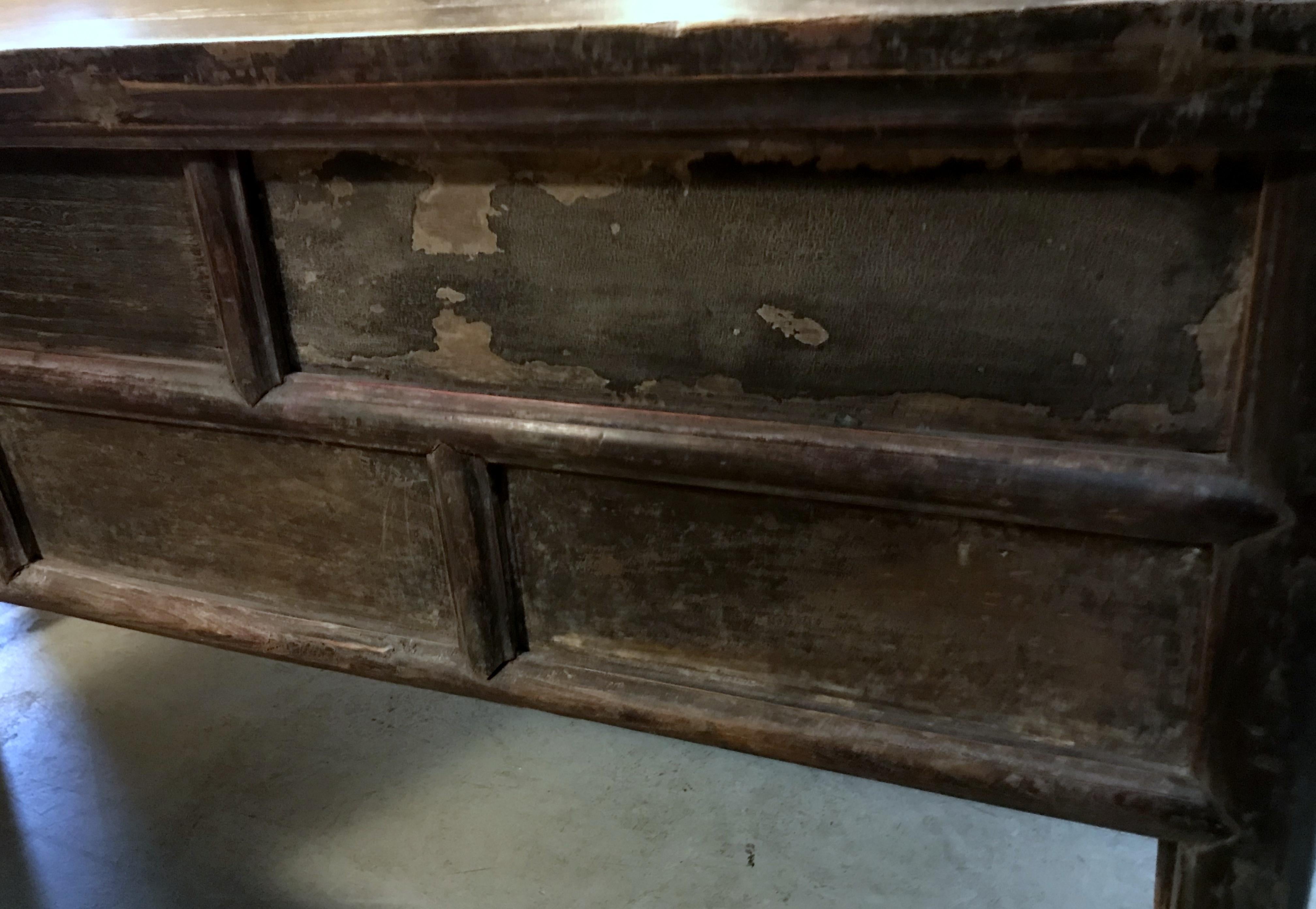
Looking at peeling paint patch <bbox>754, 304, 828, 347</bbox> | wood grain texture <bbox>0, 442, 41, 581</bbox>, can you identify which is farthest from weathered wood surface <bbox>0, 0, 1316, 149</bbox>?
wood grain texture <bbox>0, 442, 41, 581</bbox>

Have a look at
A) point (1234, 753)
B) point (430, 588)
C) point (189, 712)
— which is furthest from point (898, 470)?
point (189, 712)

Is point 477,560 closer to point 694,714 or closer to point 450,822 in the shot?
point 694,714

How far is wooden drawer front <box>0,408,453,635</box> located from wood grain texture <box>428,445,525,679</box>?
0.04m

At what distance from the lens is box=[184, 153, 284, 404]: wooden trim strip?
2.77 feet

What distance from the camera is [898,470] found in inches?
28.4

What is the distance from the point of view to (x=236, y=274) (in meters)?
0.87

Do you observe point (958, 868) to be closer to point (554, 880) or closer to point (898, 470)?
point (554, 880)

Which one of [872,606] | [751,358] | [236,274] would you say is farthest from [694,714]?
[236,274]

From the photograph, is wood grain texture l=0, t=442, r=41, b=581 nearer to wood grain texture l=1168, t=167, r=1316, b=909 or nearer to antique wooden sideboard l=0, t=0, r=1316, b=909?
antique wooden sideboard l=0, t=0, r=1316, b=909

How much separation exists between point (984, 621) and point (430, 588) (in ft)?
1.71

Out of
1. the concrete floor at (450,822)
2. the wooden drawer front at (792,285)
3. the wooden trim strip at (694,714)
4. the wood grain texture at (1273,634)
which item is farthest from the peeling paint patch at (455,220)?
the concrete floor at (450,822)

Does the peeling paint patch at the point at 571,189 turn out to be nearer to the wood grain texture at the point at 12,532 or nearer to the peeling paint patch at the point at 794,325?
the peeling paint patch at the point at 794,325

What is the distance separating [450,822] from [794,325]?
0.91 metres

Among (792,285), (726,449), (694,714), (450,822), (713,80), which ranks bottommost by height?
(450,822)
